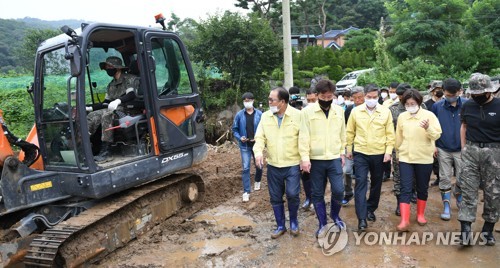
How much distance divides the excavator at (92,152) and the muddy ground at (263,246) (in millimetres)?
350

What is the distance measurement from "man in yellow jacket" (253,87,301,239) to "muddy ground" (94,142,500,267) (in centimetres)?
63

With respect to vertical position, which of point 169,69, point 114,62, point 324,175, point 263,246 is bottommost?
point 263,246

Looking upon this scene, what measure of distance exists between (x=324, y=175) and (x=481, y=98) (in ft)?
6.10

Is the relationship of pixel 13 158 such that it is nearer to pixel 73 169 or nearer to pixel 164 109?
pixel 73 169

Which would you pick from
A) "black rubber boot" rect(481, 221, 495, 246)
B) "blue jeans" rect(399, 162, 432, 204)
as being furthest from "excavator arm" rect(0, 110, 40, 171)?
"black rubber boot" rect(481, 221, 495, 246)

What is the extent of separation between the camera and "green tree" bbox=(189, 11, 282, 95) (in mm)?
14039

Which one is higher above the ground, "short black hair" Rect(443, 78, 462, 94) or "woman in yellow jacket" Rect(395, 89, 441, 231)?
"short black hair" Rect(443, 78, 462, 94)

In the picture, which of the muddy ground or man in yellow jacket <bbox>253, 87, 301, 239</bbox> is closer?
the muddy ground

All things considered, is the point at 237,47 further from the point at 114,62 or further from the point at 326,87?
the point at 326,87

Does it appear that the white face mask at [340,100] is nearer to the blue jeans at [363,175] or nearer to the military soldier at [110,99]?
the blue jeans at [363,175]

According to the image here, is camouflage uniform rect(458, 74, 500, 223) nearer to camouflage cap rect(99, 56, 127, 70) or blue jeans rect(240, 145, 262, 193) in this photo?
blue jeans rect(240, 145, 262, 193)

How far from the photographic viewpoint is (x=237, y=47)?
14125 mm

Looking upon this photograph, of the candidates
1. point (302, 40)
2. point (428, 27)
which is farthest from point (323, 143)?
point (302, 40)

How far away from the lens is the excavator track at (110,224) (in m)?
3.86
